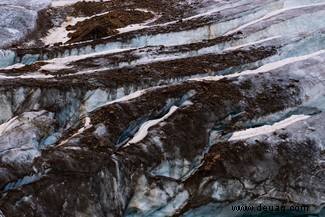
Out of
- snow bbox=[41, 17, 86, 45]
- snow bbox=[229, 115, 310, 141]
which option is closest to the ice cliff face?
snow bbox=[229, 115, 310, 141]

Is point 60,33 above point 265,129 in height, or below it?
above

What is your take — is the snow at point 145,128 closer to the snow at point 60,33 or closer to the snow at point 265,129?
the snow at point 265,129

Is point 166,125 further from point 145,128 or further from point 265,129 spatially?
point 265,129

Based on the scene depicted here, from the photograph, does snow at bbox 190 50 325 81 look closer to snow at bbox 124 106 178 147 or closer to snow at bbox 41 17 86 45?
snow at bbox 124 106 178 147

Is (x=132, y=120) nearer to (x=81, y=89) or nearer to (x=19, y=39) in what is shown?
(x=81, y=89)

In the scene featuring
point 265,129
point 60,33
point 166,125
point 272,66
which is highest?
point 60,33

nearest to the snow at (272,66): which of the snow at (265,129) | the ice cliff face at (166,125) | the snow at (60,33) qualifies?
the ice cliff face at (166,125)

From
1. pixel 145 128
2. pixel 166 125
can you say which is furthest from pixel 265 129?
pixel 145 128
